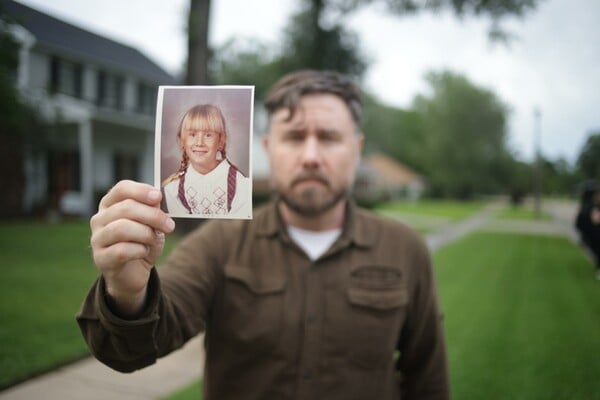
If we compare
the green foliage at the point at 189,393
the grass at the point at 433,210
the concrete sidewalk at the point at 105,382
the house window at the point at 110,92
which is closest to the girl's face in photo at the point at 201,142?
the concrete sidewalk at the point at 105,382

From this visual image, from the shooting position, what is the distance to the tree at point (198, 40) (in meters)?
4.83

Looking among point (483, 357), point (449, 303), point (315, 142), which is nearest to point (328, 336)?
point (315, 142)

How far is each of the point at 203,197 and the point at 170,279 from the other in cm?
67

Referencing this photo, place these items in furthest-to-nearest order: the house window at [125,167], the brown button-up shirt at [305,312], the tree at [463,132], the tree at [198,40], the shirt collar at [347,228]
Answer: the tree at [463,132] → the house window at [125,167] → the tree at [198,40] → the shirt collar at [347,228] → the brown button-up shirt at [305,312]

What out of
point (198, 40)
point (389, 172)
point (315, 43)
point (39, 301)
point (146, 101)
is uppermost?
point (315, 43)

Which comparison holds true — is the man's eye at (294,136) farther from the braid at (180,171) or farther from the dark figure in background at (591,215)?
the dark figure in background at (591,215)

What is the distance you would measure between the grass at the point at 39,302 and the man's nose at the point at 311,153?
889 mm

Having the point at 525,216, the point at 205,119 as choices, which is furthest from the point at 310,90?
the point at 525,216

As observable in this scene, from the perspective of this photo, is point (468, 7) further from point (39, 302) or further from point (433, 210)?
point (433, 210)

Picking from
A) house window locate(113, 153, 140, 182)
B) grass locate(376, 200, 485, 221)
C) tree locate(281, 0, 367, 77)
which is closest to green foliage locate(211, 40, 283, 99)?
tree locate(281, 0, 367, 77)

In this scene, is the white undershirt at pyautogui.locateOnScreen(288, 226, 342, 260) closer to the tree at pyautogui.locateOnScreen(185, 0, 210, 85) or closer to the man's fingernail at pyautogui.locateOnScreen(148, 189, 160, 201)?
the man's fingernail at pyautogui.locateOnScreen(148, 189, 160, 201)

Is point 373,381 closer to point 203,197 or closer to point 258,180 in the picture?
point 203,197

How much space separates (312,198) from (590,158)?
12.8 feet

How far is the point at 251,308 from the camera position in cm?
171
